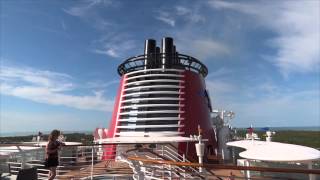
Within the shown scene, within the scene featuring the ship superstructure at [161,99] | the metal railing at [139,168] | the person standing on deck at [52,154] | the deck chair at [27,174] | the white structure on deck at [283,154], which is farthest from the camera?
the ship superstructure at [161,99]

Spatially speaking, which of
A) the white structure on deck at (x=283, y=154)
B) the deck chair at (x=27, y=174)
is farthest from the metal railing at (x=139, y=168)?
the deck chair at (x=27, y=174)

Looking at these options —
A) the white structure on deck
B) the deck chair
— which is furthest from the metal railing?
the deck chair

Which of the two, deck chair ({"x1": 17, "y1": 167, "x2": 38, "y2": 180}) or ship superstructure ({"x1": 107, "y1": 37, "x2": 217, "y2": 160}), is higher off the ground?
ship superstructure ({"x1": 107, "y1": 37, "x2": 217, "y2": 160})

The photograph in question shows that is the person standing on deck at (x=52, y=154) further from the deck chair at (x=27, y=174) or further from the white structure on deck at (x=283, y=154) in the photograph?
the white structure on deck at (x=283, y=154)

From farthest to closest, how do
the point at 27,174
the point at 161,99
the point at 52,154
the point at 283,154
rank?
the point at 161,99, the point at 283,154, the point at 52,154, the point at 27,174

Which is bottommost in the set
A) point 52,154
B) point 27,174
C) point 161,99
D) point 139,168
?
point 27,174

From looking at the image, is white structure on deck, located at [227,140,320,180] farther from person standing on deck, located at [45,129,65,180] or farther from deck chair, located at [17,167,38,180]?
deck chair, located at [17,167,38,180]

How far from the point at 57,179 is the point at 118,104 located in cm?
676

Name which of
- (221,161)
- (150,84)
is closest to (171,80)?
(150,84)

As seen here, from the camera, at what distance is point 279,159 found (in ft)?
24.8

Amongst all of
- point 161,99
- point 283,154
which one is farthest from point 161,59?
point 283,154

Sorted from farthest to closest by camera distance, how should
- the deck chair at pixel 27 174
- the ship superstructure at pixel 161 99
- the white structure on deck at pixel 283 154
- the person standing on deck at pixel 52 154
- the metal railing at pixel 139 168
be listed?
the ship superstructure at pixel 161 99 < the white structure on deck at pixel 283 154 < the person standing on deck at pixel 52 154 < the deck chair at pixel 27 174 < the metal railing at pixel 139 168

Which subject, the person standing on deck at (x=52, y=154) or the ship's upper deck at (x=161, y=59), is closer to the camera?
the person standing on deck at (x=52, y=154)

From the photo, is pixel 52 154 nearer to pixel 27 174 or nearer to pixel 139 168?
pixel 27 174
